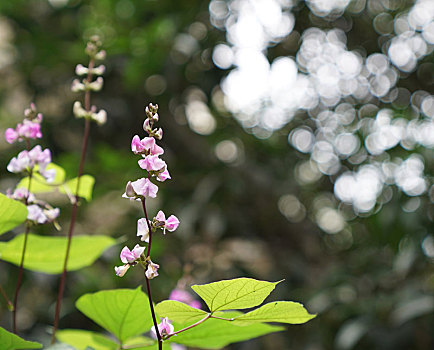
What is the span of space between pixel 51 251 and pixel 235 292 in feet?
0.54

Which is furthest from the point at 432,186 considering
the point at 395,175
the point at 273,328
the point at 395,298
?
the point at 273,328

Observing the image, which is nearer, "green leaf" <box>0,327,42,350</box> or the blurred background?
"green leaf" <box>0,327,42,350</box>

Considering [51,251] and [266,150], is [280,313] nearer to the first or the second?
[51,251]

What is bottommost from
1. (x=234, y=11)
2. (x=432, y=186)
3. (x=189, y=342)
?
(x=189, y=342)

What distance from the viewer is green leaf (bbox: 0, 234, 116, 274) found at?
0.92 ft

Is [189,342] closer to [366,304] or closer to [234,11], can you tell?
[366,304]

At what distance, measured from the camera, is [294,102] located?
1472 mm

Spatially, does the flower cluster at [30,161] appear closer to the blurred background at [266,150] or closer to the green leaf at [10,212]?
the green leaf at [10,212]

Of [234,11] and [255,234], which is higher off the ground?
[234,11]

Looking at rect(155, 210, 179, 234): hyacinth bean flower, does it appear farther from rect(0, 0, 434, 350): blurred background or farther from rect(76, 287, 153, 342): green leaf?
rect(0, 0, 434, 350): blurred background

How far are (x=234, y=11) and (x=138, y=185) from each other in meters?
1.19

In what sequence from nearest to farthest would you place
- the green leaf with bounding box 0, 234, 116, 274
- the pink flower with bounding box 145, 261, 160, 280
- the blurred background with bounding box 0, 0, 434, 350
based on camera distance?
the pink flower with bounding box 145, 261, 160, 280 → the green leaf with bounding box 0, 234, 116, 274 → the blurred background with bounding box 0, 0, 434, 350

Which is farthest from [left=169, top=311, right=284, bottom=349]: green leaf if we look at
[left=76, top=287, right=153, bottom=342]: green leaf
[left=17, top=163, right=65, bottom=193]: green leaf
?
[left=17, top=163, right=65, bottom=193]: green leaf

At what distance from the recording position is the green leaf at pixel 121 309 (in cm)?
23
